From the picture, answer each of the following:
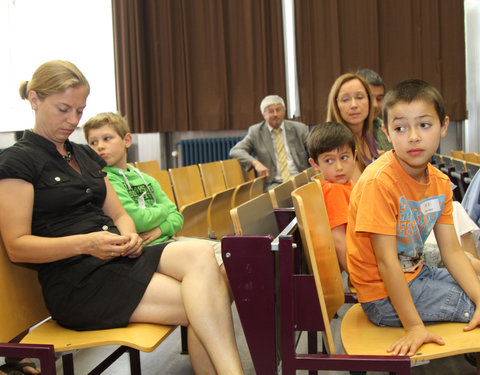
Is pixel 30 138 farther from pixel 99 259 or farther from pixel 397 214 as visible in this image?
pixel 397 214

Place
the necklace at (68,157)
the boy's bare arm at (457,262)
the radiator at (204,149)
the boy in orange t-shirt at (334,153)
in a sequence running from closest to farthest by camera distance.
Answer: the boy's bare arm at (457,262) < the necklace at (68,157) < the boy in orange t-shirt at (334,153) < the radiator at (204,149)

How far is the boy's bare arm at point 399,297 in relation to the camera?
3.85 feet

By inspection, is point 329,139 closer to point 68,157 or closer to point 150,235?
point 150,235

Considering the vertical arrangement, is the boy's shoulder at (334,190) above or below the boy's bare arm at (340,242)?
above

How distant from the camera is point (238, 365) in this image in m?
1.35

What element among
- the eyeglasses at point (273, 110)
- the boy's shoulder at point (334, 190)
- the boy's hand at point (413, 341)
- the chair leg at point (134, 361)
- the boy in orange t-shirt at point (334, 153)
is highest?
the eyeglasses at point (273, 110)

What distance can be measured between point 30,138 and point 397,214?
3.88ft

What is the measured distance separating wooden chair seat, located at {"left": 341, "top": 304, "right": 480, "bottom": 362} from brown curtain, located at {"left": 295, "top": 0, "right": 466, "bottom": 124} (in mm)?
5230

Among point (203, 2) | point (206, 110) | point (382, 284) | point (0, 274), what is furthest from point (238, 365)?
point (203, 2)

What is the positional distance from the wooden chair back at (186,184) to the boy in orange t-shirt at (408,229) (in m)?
1.99

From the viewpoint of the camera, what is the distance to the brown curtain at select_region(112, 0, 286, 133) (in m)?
6.34

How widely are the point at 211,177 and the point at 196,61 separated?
310 cm

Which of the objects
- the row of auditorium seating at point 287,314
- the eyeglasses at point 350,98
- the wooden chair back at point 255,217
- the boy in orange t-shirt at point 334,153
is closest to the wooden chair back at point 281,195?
the wooden chair back at point 255,217

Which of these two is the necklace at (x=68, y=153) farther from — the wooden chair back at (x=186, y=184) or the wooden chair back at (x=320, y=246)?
the wooden chair back at (x=186, y=184)
